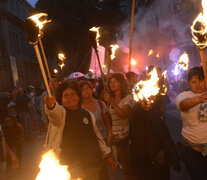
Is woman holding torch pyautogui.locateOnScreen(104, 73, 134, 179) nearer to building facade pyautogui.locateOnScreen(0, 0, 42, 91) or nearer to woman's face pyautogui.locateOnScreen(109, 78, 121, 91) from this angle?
woman's face pyautogui.locateOnScreen(109, 78, 121, 91)

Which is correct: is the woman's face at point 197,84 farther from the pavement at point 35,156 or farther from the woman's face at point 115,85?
the pavement at point 35,156

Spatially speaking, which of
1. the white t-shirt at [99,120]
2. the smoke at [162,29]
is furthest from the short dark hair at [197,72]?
the smoke at [162,29]

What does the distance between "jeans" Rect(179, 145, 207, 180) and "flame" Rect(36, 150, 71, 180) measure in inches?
59.3

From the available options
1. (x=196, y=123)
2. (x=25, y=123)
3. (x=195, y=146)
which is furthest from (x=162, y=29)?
(x=195, y=146)

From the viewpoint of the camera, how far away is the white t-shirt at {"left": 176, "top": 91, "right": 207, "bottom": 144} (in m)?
3.18

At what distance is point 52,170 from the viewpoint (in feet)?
9.36

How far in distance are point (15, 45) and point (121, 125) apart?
30.2 m

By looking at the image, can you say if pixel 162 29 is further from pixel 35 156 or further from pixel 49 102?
pixel 49 102

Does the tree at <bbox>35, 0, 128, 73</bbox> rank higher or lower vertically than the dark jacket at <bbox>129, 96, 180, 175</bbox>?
higher

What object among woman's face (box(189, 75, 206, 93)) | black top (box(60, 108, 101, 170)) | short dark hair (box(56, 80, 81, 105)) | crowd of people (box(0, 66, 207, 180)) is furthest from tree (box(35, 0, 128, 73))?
black top (box(60, 108, 101, 170))

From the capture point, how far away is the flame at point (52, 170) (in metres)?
2.86

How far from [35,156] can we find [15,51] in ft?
86.1

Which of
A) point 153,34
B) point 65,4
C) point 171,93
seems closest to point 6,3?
point 65,4

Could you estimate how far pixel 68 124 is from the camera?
117 inches
